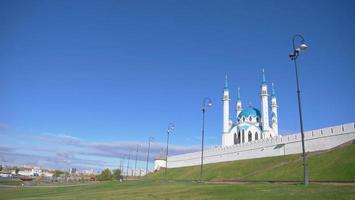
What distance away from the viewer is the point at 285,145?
62500 millimetres

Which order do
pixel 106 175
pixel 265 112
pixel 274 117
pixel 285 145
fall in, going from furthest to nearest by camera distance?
1. pixel 106 175
2. pixel 274 117
3. pixel 265 112
4. pixel 285 145

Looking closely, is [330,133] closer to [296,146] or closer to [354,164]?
[296,146]

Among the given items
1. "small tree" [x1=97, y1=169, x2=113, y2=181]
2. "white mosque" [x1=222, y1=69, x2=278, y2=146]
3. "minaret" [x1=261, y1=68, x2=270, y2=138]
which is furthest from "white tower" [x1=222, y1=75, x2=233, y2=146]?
"small tree" [x1=97, y1=169, x2=113, y2=181]

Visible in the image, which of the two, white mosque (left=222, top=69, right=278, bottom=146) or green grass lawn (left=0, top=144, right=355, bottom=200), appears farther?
white mosque (left=222, top=69, right=278, bottom=146)

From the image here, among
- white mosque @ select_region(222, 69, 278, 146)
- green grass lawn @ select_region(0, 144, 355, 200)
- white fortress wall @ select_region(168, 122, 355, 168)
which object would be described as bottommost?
green grass lawn @ select_region(0, 144, 355, 200)

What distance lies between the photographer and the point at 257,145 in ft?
235

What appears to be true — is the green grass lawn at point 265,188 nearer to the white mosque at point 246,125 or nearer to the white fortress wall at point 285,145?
the white fortress wall at point 285,145

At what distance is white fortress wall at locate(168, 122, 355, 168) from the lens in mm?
50875

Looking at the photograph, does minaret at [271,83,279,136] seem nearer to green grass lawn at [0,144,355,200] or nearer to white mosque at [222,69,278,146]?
white mosque at [222,69,278,146]

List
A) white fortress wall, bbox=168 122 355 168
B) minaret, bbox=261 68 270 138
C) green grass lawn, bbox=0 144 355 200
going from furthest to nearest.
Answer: minaret, bbox=261 68 270 138, white fortress wall, bbox=168 122 355 168, green grass lawn, bbox=0 144 355 200

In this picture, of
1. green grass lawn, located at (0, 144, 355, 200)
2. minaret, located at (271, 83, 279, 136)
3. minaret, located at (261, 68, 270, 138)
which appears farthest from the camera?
minaret, located at (271, 83, 279, 136)

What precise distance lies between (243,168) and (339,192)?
44593 mm

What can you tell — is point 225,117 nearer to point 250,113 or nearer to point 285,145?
point 250,113

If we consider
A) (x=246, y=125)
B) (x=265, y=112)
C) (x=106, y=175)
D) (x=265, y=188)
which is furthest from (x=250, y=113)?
(x=265, y=188)
